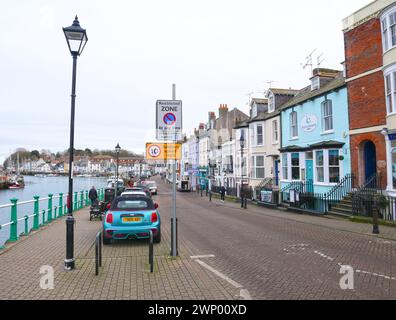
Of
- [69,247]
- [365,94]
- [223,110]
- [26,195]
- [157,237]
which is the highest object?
[223,110]

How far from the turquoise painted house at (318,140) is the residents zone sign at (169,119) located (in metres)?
12.9

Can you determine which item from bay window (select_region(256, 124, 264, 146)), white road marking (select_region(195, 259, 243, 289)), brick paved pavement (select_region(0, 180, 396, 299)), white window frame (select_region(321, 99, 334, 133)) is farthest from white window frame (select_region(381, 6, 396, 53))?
bay window (select_region(256, 124, 264, 146))

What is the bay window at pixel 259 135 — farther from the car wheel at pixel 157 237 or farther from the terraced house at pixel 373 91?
the car wheel at pixel 157 237

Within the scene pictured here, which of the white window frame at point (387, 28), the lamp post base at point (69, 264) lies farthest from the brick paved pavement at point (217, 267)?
the white window frame at point (387, 28)

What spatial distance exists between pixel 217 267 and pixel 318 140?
52.7 ft

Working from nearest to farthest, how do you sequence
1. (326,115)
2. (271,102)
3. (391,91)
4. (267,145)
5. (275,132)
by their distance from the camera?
(391,91) → (326,115) → (275,132) → (267,145) → (271,102)

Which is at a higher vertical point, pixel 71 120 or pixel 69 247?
pixel 71 120

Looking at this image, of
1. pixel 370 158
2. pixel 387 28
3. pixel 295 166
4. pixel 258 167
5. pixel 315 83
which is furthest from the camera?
pixel 258 167

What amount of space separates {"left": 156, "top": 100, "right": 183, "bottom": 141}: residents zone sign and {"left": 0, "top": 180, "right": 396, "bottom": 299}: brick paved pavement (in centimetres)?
311

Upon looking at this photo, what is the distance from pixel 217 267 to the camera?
6.82 m

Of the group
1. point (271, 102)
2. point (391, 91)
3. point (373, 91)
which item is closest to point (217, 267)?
point (391, 91)

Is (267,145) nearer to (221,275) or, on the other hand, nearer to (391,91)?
(391,91)

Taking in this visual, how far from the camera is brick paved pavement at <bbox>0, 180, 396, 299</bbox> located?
5.26 meters
